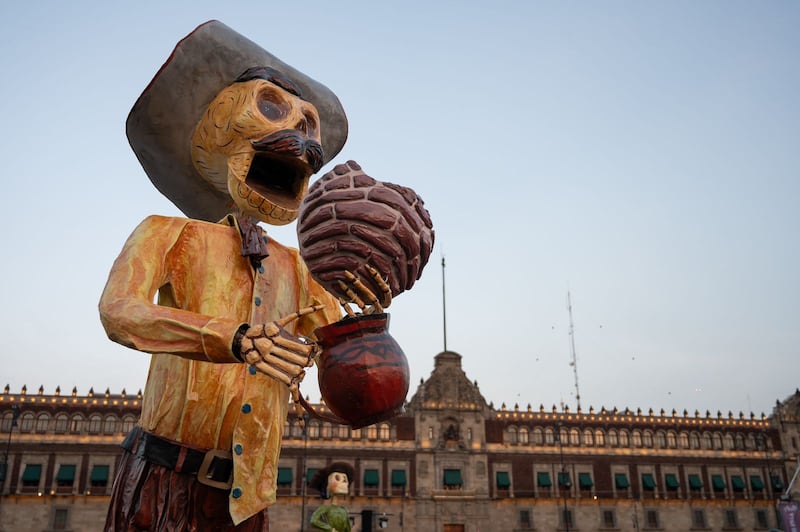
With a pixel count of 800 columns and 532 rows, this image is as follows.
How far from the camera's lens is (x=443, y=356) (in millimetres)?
36062

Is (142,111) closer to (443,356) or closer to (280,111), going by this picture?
(280,111)

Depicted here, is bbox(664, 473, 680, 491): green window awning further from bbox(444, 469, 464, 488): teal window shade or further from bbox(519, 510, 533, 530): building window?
bbox(444, 469, 464, 488): teal window shade

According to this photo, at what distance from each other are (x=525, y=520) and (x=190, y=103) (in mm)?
34026

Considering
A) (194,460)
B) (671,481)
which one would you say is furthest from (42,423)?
(194,460)

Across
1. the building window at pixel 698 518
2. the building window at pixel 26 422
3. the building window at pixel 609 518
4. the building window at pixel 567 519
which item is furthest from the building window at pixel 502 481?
the building window at pixel 26 422

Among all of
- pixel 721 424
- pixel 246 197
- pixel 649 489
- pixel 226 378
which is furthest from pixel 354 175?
pixel 721 424

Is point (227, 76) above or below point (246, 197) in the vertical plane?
above

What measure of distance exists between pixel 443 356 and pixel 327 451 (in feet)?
26.8

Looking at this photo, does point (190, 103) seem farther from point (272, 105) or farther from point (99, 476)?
point (99, 476)

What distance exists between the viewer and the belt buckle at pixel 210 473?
2.46 m

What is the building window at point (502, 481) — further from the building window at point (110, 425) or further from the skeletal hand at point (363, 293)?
the skeletal hand at point (363, 293)

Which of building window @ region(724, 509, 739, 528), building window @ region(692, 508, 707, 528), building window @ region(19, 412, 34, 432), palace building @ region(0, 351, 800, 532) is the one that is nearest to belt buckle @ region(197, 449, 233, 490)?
palace building @ region(0, 351, 800, 532)

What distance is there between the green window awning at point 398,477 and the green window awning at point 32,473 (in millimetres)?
16828

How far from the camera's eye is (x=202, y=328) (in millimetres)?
2092
